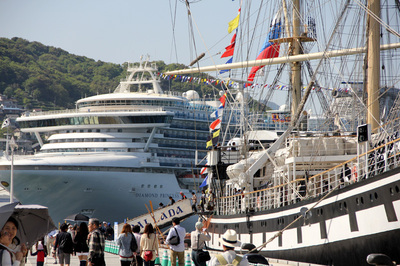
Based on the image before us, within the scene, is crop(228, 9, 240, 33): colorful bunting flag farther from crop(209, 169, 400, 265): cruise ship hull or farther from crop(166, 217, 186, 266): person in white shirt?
crop(166, 217, 186, 266): person in white shirt

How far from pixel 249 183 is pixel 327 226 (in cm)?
825

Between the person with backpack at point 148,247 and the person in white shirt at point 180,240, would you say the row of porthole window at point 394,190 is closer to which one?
the person in white shirt at point 180,240

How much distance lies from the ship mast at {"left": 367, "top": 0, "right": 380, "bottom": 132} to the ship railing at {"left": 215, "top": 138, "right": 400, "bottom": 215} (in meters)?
1.88

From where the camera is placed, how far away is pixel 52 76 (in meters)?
136

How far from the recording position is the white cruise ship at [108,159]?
164ft

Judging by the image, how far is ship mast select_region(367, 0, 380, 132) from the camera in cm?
2005

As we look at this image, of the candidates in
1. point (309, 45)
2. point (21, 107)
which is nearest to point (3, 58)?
point (21, 107)

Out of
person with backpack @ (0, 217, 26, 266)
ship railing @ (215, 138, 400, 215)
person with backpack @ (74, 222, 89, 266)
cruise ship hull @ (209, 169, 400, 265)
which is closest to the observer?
person with backpack @ (0, 217, 26, 266)

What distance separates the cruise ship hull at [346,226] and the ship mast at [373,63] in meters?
4.15

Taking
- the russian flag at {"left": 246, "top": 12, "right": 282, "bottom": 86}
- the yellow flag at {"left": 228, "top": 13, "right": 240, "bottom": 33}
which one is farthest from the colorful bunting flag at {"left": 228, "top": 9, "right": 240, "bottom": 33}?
the russian flag at {"left": 246, "top": 12, "right": 282, "bottom": 86}

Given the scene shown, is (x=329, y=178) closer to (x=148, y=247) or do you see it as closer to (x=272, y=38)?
(x=148, y=247)

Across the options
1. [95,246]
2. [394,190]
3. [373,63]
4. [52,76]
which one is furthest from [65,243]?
[52,76]

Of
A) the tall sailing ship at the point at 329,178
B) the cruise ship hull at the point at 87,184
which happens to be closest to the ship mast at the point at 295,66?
the tall sailing ship at the point at 329,178

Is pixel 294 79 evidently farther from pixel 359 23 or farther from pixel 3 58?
pixel 3 58
